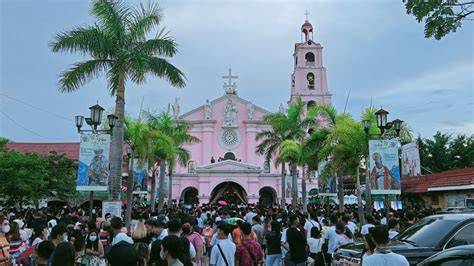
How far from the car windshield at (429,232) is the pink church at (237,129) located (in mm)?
41455

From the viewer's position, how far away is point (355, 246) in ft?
27.1

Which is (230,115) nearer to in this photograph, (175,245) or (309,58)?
(309,58)

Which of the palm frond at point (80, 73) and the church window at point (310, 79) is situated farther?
the church window at point (310, 79)

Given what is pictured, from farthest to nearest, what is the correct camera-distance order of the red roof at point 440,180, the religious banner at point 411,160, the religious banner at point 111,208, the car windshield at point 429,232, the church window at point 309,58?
the church window at point 309,58, the religious banner at point 411,160, the red roof at point 440,180, the religious banner at point 111,208, the car windshield at point 429,232

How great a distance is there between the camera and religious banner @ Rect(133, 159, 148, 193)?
24047 millimetres

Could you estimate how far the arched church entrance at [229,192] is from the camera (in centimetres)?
4959

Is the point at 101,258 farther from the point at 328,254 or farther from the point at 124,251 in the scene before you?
the point at 328,254

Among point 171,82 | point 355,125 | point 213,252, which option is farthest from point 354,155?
point 213,252

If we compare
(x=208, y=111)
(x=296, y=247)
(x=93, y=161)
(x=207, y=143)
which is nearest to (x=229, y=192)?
(x=207, y=143)

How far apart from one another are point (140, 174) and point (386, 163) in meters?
15.1

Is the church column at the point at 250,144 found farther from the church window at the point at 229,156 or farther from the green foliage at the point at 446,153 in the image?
the green foliage at the point at 446,153

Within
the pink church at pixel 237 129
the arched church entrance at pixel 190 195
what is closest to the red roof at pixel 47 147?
the pink church at pixel 237 129

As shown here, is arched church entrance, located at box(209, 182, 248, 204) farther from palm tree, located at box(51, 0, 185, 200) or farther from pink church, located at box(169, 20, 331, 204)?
palm tree, located at box(51, 0, 185, 200)

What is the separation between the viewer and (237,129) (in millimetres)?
53656
